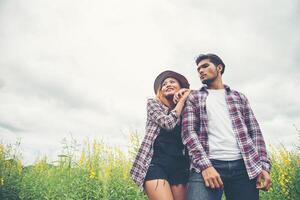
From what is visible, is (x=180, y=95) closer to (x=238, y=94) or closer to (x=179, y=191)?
(x=238, y=94)

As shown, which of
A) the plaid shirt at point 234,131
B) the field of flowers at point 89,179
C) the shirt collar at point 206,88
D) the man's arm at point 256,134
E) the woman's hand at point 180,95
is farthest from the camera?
the field of flowers at point 89,179

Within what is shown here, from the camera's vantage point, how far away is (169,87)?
108 inches

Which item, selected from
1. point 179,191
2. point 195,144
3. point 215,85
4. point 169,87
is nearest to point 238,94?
point 215,85

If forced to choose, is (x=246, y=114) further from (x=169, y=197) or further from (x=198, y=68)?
(x=169, y=197)

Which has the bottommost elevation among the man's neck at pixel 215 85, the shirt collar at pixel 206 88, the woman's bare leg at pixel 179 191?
the woman's bare leg at pixel 179 191

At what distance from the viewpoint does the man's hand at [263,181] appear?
88.4 inches

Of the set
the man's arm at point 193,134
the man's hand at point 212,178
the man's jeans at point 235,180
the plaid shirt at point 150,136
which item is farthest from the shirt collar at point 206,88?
the man's hand at point 212,178

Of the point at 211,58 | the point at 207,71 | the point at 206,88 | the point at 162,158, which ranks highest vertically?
the point at 211,58

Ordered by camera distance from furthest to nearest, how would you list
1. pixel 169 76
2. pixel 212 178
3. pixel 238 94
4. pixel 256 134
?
pixel 169 76 < pixel 238 94 < pixel 256 134 < pixel 212 178

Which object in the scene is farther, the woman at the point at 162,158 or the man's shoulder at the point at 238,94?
the man's shoulder at the point at 238,94

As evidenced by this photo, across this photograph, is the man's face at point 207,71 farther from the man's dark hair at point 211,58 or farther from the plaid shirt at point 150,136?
the plaid shirt at point 150,136

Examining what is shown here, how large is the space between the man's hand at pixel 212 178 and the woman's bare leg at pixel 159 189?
0.92 feet

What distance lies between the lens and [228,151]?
230 centimetres

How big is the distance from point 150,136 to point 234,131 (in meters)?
0.66
